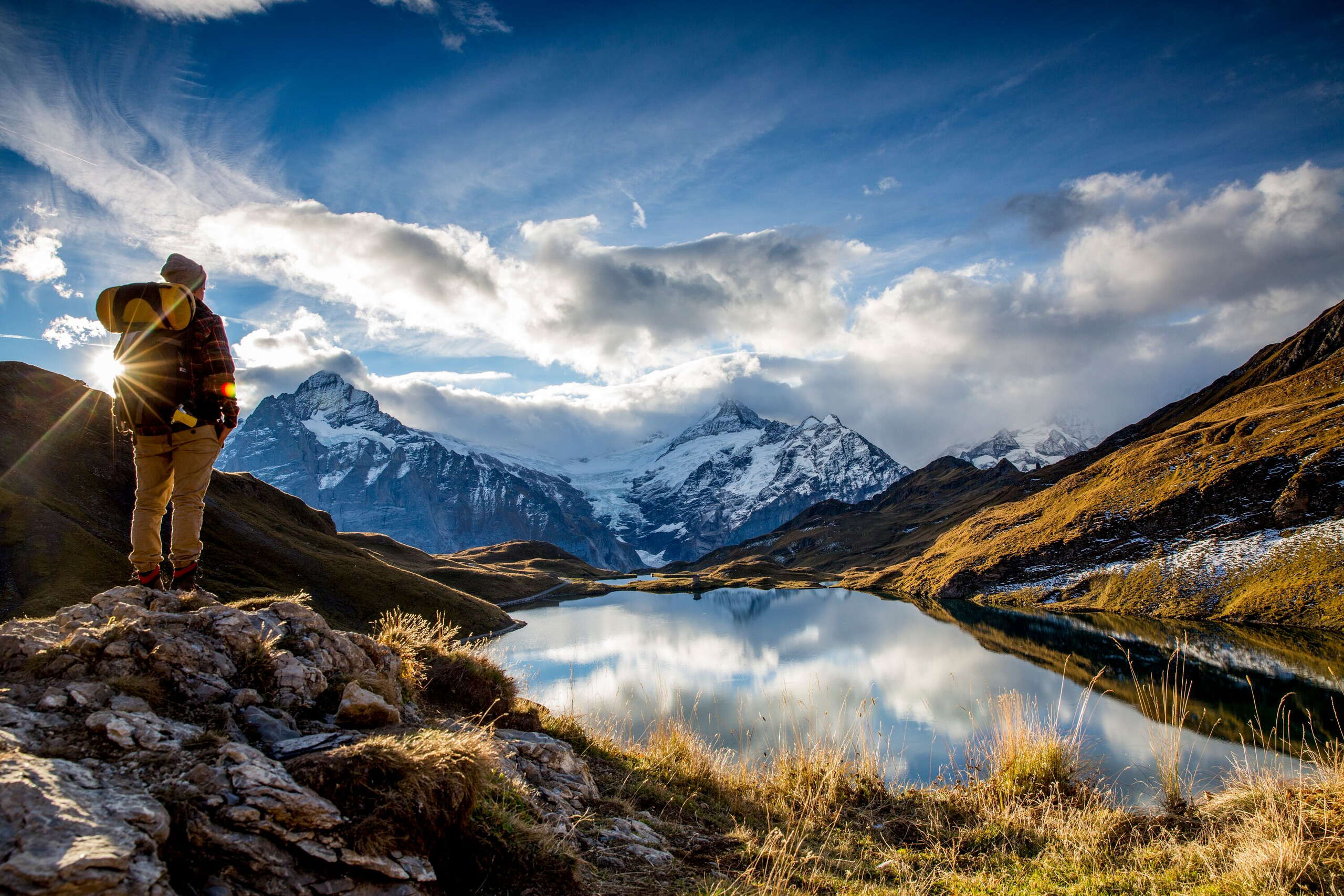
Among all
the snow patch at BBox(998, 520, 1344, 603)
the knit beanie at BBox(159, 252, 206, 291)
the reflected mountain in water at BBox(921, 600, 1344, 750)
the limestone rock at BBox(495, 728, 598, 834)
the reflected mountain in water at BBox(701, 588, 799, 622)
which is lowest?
the reflected mountain in water at BBox(701, 588, 799, 622)

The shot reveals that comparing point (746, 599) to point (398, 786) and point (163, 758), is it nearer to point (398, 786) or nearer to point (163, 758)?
point (398, 786)

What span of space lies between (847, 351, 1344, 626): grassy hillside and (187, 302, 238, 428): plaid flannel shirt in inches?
3050

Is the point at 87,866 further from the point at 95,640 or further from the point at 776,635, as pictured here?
the point at 776,635

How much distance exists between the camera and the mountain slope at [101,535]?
38.5m

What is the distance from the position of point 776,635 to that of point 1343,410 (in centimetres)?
7319

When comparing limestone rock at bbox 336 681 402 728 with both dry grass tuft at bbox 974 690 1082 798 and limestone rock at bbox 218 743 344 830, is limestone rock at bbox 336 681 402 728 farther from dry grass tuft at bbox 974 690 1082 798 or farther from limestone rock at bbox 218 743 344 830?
dry grass tuft at bbox 974 690 1082 798

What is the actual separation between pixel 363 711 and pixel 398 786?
1.84 m

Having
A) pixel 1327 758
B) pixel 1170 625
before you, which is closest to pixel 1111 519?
pixel 1170 625

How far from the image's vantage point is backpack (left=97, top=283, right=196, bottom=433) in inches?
284

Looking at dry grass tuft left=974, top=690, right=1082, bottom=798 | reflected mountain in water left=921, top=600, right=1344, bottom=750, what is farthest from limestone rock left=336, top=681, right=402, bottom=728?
reflected mountain in water left=921, top=600, right=1344, bottom=750

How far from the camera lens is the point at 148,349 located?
24.1 ft

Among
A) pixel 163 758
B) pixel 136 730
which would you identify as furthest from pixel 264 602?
pixel 163 758

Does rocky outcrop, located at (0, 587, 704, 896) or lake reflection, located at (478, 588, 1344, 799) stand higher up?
rocky outcrop, located at (0, 587, 704, 896)

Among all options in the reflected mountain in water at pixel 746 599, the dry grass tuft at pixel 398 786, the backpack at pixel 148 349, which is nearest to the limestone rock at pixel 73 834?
the dry grass tuft at pixel 398 786
